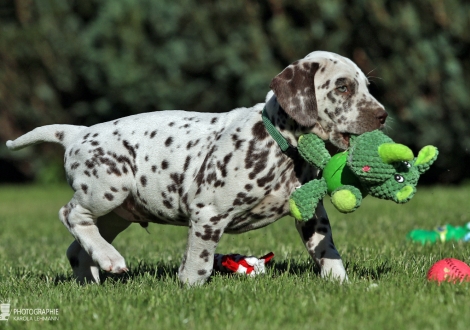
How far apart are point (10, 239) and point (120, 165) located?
4469mm

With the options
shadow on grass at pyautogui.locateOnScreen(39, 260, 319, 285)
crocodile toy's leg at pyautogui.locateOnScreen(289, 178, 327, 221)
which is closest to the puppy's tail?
shadow on grass at pyautogui.locateOnScreen(39, 260, 319, 285)

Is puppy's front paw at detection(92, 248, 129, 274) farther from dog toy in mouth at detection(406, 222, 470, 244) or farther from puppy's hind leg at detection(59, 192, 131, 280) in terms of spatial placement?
dog toy in mouth at detection(406, 222, 470, 244)

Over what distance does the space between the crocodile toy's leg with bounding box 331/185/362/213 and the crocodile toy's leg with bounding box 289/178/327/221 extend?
0.20m

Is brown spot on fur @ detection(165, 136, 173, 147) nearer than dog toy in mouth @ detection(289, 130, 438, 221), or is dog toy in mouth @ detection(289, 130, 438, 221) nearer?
dog toy in mouth @ detection(289, 130, 438, 221)

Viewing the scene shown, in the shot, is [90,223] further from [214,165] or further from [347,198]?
[347,198]

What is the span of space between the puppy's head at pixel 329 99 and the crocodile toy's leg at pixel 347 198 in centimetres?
51

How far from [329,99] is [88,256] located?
230 cm

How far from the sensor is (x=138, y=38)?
59.6 ft

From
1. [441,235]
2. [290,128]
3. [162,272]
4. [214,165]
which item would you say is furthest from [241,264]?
[441,235]

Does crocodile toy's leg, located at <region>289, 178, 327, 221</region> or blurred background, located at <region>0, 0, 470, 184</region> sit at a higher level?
crocodile toy's leg, located at <region>289, 178, 327, 221</region>

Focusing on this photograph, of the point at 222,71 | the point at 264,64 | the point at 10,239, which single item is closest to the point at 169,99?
the point at 222,71

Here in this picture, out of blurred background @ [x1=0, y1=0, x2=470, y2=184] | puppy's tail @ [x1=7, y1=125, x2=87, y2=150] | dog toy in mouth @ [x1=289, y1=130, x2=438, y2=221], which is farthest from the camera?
blurred background @ [x1=0, y1=0, x2=470, y2=184]

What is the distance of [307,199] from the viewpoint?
447 centimetres

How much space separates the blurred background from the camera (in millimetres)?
14992
